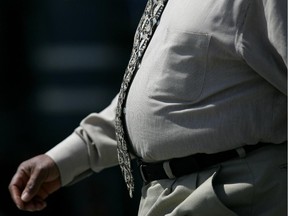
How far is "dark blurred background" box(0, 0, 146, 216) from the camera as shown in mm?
5609

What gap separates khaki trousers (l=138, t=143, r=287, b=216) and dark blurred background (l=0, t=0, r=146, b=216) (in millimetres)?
3181

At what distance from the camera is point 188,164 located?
2465 mm

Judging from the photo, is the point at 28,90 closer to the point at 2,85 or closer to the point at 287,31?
the point at 2,85

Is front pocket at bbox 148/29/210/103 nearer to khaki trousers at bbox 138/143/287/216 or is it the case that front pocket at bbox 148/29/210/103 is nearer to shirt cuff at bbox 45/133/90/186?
khaki trousers at bbox 138/143/287/216

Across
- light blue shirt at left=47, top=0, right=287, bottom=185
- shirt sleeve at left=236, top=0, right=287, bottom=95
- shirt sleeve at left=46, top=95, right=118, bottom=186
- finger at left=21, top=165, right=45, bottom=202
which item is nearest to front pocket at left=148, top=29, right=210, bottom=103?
light blue shirt at left=47, top=0, right=287, bottom=185

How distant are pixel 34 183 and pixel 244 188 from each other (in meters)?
0.95

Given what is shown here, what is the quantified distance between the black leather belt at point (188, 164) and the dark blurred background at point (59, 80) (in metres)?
3.01

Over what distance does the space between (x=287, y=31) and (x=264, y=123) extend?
0.88 feet

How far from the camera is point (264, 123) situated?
2.37m

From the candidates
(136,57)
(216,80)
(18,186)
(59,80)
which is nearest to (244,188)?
(216,80)

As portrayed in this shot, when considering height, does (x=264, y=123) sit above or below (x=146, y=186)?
above

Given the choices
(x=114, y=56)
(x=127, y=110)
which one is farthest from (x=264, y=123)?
(x=114, y=56)

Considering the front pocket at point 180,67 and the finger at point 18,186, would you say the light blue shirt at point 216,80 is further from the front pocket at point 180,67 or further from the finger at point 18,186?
the finger at point 18,186

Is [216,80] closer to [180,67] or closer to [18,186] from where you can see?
[180,67]
